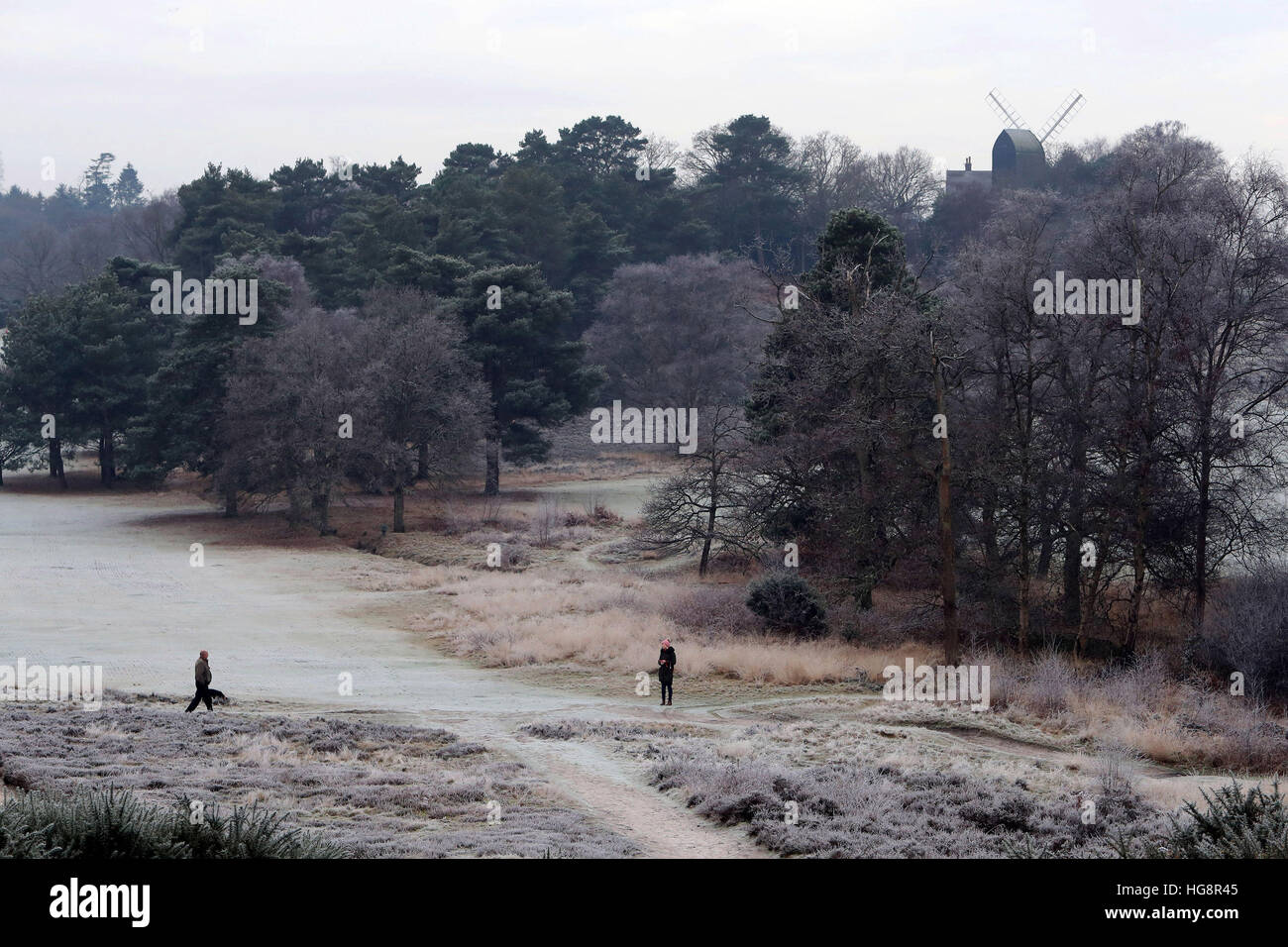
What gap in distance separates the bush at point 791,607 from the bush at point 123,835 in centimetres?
2443

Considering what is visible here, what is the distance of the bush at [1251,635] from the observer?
94.0 feet

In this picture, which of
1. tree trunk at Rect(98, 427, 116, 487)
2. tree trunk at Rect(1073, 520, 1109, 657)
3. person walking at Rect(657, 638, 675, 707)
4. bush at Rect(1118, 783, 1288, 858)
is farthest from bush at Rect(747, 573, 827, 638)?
tree trunk at Rect(98, 427, 116, 487)

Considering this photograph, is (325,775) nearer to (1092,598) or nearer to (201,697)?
(201,697)

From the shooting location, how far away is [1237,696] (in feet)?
90.9

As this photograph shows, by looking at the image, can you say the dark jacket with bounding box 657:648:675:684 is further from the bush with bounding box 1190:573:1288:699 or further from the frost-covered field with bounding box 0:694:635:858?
the bush with bounding box 1190:573:1288:699

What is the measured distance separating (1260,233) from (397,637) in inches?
1034

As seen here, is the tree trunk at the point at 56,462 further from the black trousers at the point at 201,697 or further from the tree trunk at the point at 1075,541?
the tree trunk at the point at 1075,541

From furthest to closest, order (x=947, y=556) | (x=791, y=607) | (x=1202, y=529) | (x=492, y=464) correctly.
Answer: (x=492, y=464), (x=791, y=607), (x=1202, y=529), (x=947, y=556)

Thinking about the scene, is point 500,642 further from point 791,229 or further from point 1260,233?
point 791,229

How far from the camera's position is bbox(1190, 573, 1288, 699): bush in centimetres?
2866

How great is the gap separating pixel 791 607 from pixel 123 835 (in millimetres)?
25944

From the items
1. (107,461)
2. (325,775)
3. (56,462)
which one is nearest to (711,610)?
(325,775)

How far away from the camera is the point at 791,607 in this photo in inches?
1332

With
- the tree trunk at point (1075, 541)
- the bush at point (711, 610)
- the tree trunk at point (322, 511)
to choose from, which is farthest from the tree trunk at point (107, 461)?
the tree trunk at point (1075, 541)
